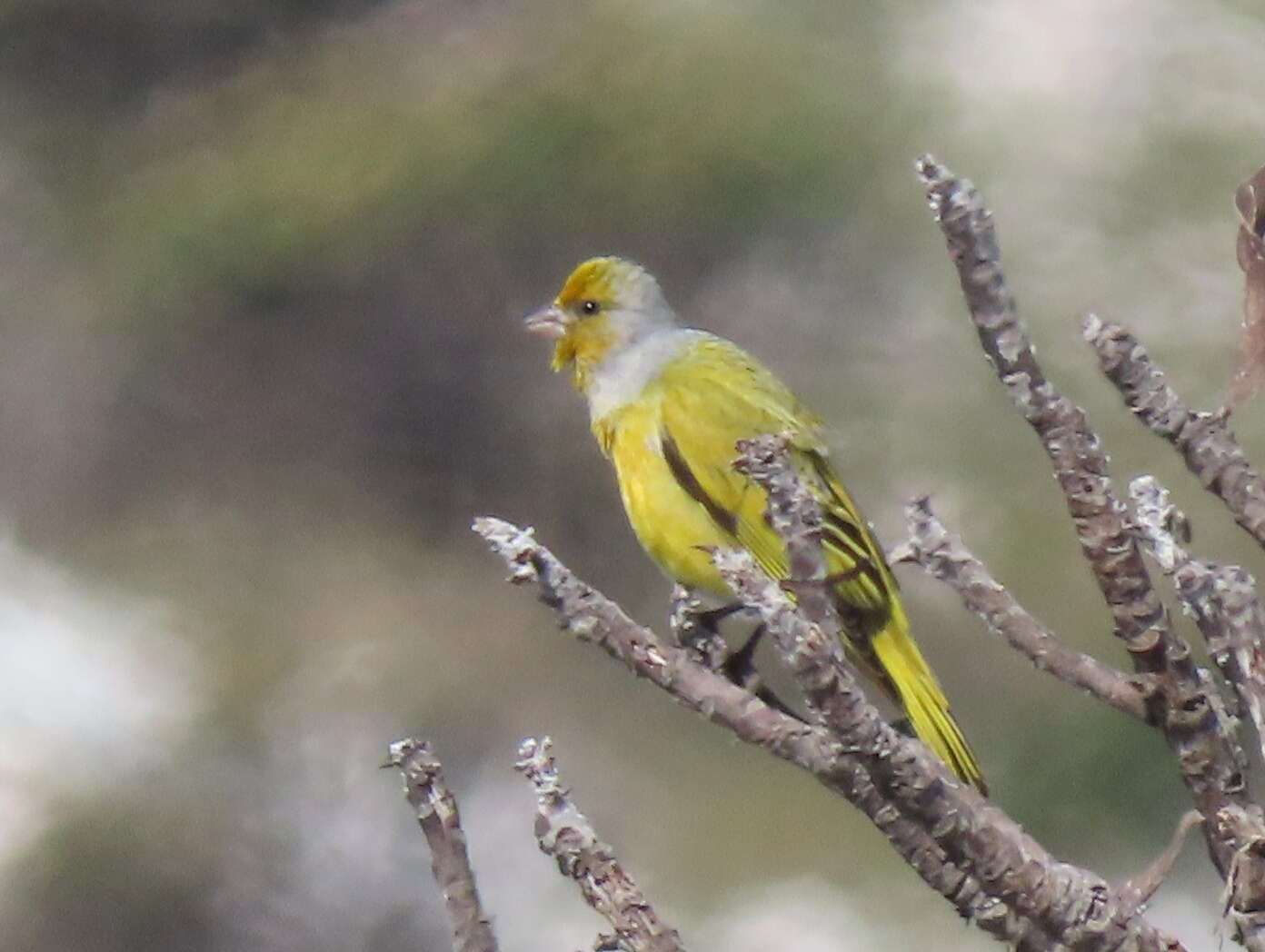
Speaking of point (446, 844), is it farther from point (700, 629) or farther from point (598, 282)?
point (598, 282)

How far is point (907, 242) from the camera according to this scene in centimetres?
417

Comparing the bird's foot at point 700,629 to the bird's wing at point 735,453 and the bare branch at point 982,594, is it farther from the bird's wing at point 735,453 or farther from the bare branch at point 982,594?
the bare branch at point 982,594

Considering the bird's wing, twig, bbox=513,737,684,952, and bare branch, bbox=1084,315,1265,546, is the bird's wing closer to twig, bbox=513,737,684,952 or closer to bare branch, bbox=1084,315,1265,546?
bare branch, bbox=1084,315,1265,546

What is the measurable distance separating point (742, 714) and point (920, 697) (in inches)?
37.1

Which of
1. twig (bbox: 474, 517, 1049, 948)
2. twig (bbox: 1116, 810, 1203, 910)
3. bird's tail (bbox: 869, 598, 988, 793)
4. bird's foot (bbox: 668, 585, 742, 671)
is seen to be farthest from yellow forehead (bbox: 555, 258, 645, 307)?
twig (bbox: 1116, 810, 1203, 910)

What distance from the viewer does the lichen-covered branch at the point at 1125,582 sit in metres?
1.45

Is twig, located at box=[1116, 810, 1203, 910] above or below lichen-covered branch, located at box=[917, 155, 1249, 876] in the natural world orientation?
below

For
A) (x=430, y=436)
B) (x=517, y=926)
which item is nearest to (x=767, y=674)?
(x=517, y=926)

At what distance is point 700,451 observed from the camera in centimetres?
296

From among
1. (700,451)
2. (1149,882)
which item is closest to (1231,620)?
(1149,882)

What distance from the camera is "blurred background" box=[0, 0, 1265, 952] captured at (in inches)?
147

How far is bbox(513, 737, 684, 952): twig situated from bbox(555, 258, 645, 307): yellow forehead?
1927 mm

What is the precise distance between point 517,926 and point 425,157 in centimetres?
177

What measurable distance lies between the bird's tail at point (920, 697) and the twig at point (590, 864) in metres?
0.85
